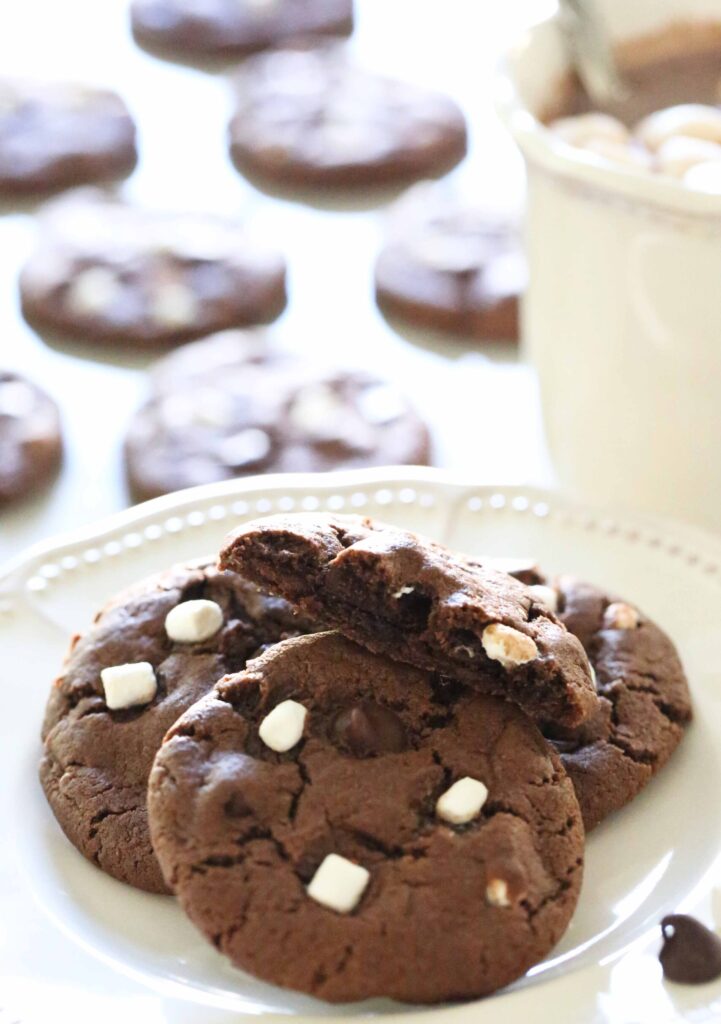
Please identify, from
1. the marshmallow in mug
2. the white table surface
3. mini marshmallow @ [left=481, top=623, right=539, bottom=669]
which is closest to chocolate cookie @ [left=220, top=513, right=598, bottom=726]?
mini marshmallow @ [left=481, top=623, right=539, bottom=669]

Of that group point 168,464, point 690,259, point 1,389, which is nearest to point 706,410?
point 690,259

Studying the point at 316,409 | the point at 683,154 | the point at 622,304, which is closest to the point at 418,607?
the point at 622,304

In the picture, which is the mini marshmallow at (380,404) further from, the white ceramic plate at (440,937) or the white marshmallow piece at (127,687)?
the white marshmallow piece at (127,687)

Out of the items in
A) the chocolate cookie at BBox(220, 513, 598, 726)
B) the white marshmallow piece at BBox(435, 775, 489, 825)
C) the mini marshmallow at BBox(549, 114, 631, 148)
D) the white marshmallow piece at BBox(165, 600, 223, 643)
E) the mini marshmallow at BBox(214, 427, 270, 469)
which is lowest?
the mini marshmallow at BBox(214, 427, 270, 469)

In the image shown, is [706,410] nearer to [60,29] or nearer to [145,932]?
[145,932]

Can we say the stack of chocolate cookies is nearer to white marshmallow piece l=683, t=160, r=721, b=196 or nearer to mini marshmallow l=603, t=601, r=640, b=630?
mini marshmallow l=603, t=601, r=640, b=630

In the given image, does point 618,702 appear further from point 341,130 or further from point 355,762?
point 341,130
